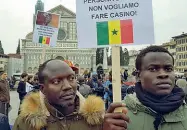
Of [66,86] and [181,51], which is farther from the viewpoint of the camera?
[181,51]

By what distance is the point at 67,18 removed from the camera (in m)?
76.8

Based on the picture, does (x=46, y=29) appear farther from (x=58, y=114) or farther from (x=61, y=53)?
(x=61, y=53)

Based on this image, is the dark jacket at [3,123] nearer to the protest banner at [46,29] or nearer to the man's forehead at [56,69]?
the man's forehead at [56,69]

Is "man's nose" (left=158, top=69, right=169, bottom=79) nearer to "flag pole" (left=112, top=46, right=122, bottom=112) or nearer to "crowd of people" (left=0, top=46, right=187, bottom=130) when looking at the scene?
"crowd of people" (left=0, top=46, right=187, bottom=130)

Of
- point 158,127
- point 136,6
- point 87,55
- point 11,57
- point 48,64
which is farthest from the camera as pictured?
point 11,57

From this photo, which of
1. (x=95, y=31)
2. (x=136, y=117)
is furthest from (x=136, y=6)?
(x=136, y=117)

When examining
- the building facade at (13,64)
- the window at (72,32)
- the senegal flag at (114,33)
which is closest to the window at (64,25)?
the window at (72,32)

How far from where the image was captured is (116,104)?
1.65 m

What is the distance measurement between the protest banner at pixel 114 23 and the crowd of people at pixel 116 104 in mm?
374

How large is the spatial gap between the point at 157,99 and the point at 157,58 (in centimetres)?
Result: 23

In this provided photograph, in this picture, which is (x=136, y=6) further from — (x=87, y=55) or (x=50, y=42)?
(x=87, y=55)

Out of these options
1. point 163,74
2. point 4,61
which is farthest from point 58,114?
point 4,61

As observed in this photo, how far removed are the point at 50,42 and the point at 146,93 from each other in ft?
19.1

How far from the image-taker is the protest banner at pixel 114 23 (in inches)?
92.2
